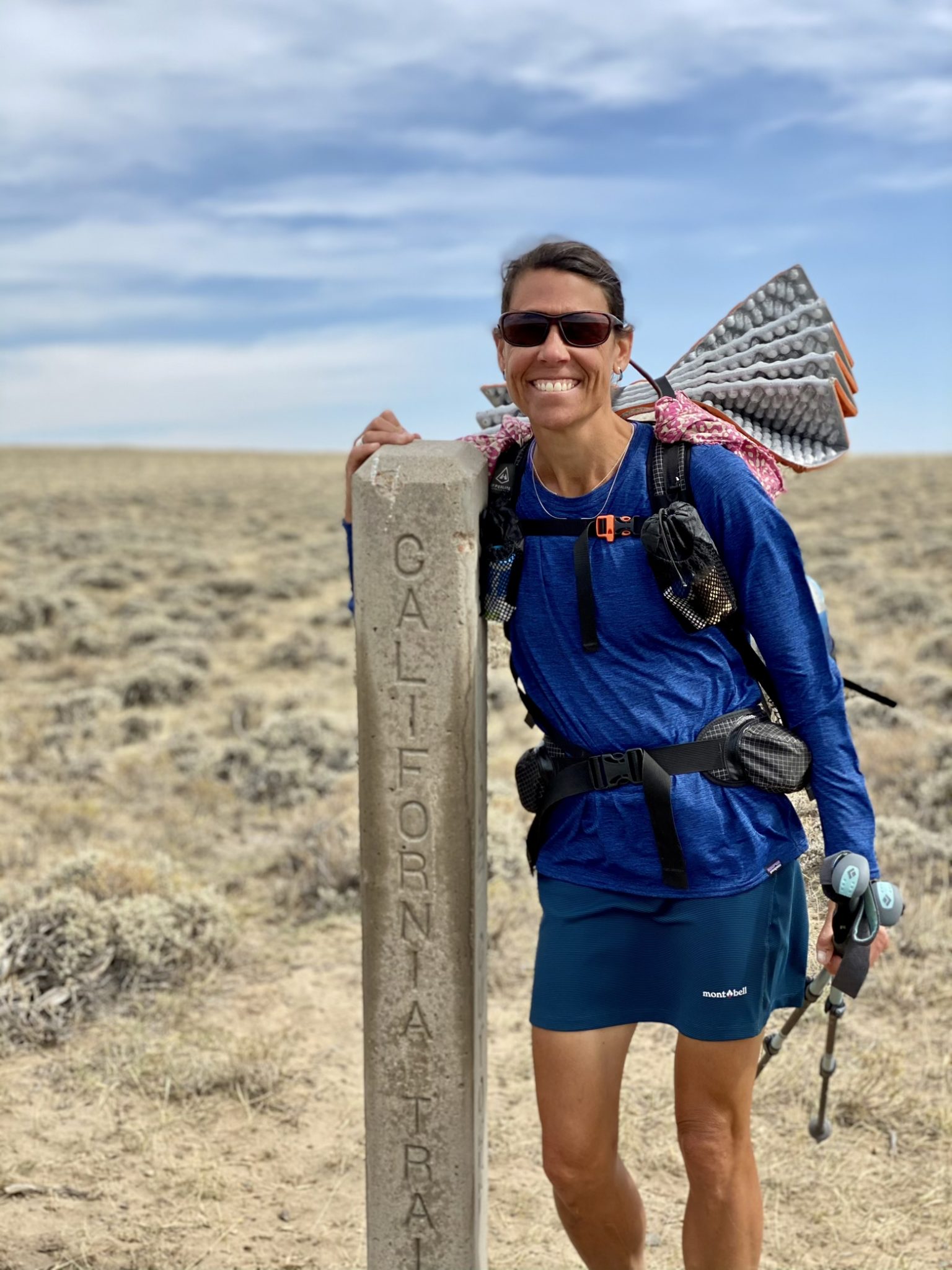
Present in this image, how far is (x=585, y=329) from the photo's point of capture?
2.46 meters

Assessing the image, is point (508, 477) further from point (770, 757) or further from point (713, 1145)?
point (713, 1145)

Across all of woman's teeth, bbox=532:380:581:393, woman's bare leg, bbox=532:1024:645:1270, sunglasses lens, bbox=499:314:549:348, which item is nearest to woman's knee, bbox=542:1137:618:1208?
woman's bare leg, bbox=532:1024:645:1270

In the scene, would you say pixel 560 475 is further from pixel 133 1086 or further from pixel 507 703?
pixel 507 703

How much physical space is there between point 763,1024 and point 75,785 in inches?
258

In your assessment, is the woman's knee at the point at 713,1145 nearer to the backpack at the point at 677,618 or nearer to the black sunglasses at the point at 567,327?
the backpack at the point at 677,618

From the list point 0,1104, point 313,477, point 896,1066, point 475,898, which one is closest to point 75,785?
point 0,1104

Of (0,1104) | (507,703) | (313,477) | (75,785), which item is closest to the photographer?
(0,1104)

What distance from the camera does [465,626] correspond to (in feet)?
8.54

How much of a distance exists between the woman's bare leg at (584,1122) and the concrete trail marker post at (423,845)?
26 cm

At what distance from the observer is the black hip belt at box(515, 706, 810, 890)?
2.46m

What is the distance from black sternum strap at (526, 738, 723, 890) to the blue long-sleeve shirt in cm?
2

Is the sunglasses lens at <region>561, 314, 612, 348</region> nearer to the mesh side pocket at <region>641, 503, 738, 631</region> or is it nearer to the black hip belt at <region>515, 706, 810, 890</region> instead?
the mesh side pocket at <region>641, 503, 738, 631</region>

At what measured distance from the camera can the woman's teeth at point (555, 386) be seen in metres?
2.46

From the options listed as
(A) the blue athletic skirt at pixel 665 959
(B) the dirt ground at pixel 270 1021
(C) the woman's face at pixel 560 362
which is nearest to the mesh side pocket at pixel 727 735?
(A) the blue athletic skirt at pixel 665 959
